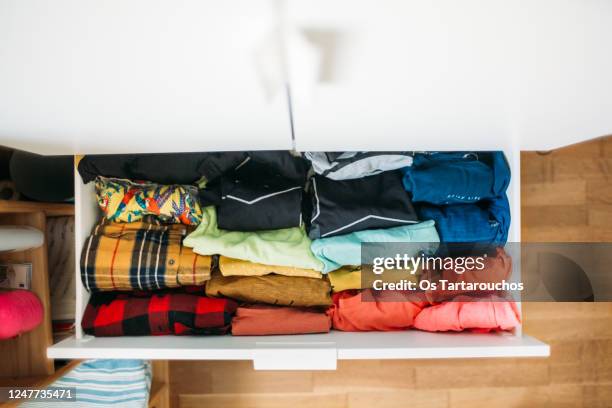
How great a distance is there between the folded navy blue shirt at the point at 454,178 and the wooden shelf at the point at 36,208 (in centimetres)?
105

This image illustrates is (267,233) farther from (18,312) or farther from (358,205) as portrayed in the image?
(18,312)

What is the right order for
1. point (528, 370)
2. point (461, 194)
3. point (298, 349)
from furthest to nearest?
point (528, 370), point (461, 194), point (298, 349)

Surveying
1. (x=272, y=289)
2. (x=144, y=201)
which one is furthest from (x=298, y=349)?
(x=144, y=201)

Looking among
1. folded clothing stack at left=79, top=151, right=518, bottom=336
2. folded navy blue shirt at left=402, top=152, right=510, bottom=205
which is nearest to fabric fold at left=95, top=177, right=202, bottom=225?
folded clothing stack at left=79, top=151, right=518, bottom=336

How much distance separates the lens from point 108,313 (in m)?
0.95

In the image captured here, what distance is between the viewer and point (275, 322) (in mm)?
954

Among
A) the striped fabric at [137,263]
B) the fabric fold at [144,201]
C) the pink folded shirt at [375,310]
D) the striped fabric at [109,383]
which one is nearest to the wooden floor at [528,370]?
the striped fabric at [109,383]

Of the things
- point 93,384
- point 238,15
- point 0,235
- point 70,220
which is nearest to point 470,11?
point 238,15

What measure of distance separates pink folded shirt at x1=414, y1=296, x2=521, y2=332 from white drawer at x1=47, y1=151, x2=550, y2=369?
0.11ft

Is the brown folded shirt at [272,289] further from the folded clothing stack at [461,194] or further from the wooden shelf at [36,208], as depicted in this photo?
the wooden shelf at [36,208]

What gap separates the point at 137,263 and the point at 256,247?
0.31 meters

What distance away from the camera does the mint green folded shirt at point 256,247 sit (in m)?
0.94

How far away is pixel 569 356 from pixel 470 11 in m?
1.62

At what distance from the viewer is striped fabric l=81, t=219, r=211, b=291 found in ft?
3.08
